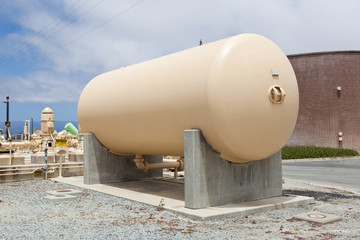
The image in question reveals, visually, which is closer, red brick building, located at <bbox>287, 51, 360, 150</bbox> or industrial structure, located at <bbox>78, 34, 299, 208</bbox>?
industrial structure, located at <bbox>78, 34, 299, 208</bbox>

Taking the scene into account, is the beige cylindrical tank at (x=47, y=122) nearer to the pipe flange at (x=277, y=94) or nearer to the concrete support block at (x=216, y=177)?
the concrete support block at (x=216, y=177)

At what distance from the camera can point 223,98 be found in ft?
26.2

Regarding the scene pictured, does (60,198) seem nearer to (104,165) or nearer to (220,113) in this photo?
(104,165)

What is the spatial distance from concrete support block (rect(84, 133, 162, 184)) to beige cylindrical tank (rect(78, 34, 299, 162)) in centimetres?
312

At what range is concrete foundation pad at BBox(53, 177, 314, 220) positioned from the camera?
8219 mm

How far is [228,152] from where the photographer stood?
847cm

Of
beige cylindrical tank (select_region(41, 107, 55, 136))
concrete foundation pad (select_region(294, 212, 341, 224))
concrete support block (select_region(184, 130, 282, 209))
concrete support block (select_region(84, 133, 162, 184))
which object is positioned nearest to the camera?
concrete foundation pad (select_region(294, 212, 341, 224))

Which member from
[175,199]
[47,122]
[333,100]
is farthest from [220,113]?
[333,100]

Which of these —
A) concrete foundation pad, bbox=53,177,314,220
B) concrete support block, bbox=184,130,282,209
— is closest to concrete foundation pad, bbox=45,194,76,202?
concrete foundation pad, bbox=53,177,314,220

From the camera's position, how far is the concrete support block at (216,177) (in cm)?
847

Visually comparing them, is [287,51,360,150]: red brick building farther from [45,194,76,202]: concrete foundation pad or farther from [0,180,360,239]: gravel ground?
[45,194,76,202]: concrete foundation pad

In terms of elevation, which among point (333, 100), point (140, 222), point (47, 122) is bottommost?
point (140, 222)

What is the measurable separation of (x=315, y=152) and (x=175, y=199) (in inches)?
896

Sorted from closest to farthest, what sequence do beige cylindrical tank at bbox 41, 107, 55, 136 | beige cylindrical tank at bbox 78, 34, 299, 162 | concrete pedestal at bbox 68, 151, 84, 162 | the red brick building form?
beige cylindrical tank at bbox 78, 34, 299, 162 → concrete pedestal at bbox 68, 151, 84, 162 → beige cylindrical tank at bbox 41, 107, 55, 136 → the red brick building
